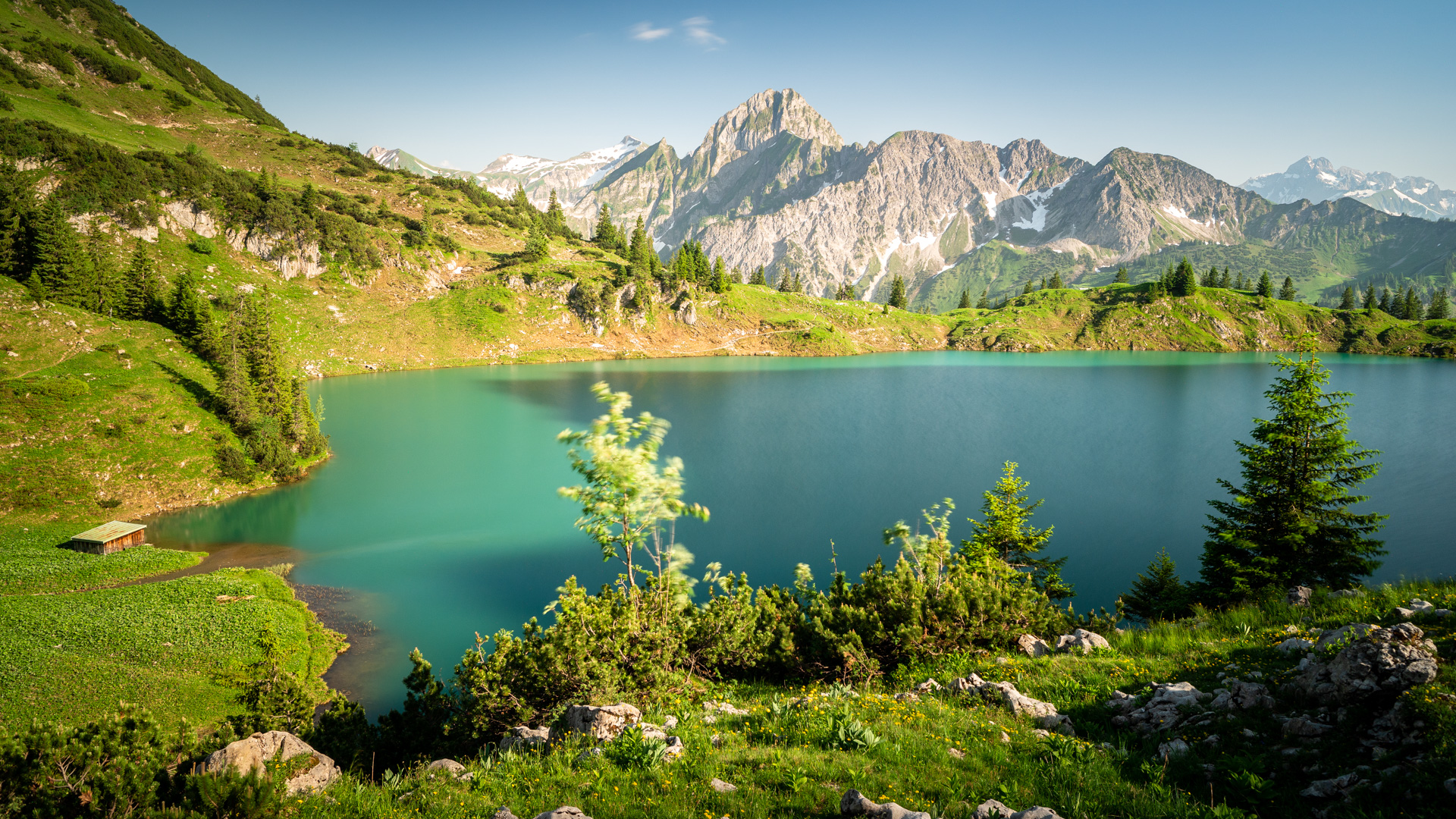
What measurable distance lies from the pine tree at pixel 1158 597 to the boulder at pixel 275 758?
2433 cm

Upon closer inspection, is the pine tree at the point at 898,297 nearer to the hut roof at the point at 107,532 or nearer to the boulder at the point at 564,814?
the hut roof at the point at 107,532

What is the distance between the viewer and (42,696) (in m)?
15.1

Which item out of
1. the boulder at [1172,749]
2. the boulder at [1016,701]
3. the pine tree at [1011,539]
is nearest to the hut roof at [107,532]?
the boulder at [1016,701]

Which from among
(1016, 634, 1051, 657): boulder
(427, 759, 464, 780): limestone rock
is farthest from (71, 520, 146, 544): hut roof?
(1016, 634, 1051, 657): boulder

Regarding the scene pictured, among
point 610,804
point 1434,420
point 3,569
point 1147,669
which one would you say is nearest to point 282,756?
point 610,804

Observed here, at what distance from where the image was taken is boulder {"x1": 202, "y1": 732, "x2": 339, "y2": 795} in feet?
23.9

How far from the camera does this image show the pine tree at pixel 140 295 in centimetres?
4894

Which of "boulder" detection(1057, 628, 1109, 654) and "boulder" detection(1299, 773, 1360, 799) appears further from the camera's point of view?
"boulder" detection(1057, 628, 1109, 654)

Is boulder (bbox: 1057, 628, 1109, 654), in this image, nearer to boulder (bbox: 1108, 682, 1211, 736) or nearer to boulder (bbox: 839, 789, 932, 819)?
boulder (bbox: 1108, 682, 1211, 736)

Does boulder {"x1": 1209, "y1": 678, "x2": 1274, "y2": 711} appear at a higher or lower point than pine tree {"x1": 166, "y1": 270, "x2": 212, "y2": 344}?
lower

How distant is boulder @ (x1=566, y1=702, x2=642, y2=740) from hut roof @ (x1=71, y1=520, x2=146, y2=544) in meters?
32.4

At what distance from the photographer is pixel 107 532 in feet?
91.0

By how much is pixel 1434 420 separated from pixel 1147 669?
259 feet

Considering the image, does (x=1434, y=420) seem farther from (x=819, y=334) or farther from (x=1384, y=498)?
(x=819, y=334)
